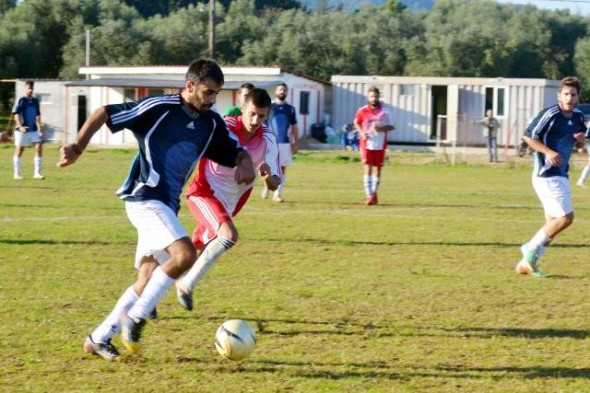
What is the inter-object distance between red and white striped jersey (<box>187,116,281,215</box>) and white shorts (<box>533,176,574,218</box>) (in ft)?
11.8

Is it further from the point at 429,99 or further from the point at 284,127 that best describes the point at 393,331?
the point at 429,99

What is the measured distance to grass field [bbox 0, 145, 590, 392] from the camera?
657 centimetres

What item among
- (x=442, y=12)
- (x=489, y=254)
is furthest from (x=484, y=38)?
(x=489, y=254)

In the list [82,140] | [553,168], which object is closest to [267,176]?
[82,140]

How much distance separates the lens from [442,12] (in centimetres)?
8669

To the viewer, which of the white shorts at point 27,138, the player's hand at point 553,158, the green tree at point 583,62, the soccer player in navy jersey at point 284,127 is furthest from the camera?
the green tree at point 583,62

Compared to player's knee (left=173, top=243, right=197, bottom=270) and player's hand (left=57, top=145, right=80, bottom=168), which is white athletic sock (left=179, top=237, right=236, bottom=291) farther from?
player's hand (left=57, top=145, right=80, bottom=168)

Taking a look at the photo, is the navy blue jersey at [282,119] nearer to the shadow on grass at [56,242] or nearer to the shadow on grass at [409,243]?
the shadow on grass at [409,243]

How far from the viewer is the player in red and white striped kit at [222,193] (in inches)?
317

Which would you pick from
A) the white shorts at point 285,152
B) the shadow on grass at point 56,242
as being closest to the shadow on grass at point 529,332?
the shadow on grass at point 56,242

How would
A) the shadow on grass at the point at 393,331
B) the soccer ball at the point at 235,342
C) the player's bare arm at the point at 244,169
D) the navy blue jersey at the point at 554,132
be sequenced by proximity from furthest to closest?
the navy blue jersey at the point at 554,132 < the shadow on grass at the point at 393,331 < the player's bare arm at the point at 244,169 < the soccer ball at the point at 235,342

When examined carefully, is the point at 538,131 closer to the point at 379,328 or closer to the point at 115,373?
the point at 379,328

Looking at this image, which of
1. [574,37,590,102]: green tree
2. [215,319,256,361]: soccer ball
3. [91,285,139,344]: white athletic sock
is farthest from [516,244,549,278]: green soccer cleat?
[574,37,590,102]: green tree

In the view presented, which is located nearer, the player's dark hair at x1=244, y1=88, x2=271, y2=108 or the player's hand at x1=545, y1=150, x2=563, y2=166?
the player's dark hair at x1=244, y1=88, x2=271, y2=108
